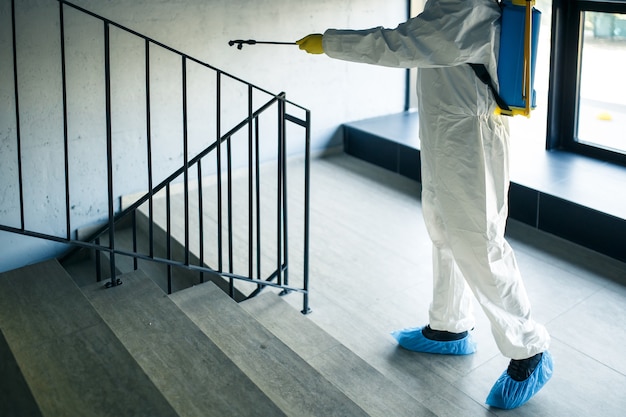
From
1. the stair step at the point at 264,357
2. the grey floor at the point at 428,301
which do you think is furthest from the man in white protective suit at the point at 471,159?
the stair step at the point at 264,357

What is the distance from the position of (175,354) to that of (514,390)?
1135 mm

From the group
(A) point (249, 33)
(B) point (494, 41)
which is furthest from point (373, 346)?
(A) point (249, 33)

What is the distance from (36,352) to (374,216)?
7.64 ft

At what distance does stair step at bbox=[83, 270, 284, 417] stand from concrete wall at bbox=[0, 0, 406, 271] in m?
1.44

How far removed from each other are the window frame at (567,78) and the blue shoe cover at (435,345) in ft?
6.27

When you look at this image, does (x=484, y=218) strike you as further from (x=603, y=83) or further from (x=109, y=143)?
(x=603, y=83)

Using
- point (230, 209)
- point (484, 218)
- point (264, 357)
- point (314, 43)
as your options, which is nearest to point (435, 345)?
point (484, 218)

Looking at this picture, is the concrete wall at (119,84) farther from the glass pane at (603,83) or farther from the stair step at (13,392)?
the stair step at (13,392)

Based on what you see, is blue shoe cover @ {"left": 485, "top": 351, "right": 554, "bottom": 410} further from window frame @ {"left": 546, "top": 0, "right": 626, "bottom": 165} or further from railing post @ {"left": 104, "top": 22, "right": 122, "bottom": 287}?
window frame @ {"left": 546, "top": 0, "right": 626, "bottom": 165}

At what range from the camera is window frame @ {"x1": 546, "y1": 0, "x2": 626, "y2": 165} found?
4043 millimetres

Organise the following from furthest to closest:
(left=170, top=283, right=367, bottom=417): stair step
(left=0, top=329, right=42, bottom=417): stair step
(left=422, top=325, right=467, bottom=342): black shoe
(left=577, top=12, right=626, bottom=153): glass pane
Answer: (left=577, top=12, right=626, bottom=153): glass pane
(left=422, top=325, right=467, bottom=342): black shoe
(left=170, top=283, right=367, bottom=417): stair step
(left=0, top=329, right=42, bottom=417): stair step

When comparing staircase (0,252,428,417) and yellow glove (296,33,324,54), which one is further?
yellow glove (296,33,324,54)

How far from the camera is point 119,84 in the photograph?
4.00 metres

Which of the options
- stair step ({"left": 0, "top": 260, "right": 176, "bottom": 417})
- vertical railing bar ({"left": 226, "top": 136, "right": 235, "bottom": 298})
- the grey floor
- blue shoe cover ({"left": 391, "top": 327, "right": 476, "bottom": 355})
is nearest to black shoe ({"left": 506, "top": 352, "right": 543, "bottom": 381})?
the grey floor
